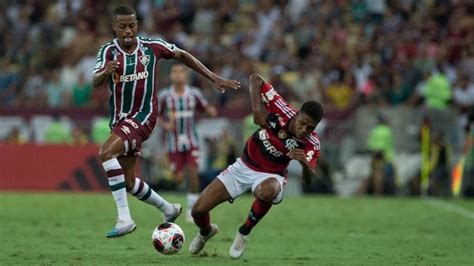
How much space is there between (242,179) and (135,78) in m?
1.75

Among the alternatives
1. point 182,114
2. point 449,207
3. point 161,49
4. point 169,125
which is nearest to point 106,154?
point 161,49

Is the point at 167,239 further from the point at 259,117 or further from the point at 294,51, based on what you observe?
the point at 294,51

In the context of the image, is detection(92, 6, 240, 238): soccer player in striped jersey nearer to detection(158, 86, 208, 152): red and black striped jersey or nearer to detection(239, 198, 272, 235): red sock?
detection(239, 198, 272, 235): red sock

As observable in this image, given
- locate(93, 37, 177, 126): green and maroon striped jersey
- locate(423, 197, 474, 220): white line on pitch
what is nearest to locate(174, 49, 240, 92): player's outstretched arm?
locate(93, 37, 177, 126): green and maroon striped jersey

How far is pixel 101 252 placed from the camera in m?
13.6

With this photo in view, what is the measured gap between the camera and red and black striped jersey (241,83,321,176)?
1292cm

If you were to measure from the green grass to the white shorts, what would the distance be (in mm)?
778

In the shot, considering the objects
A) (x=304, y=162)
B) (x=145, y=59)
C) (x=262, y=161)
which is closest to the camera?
(x=304, y=162)

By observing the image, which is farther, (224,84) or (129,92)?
(129,92)

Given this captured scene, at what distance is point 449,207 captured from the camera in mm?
22828

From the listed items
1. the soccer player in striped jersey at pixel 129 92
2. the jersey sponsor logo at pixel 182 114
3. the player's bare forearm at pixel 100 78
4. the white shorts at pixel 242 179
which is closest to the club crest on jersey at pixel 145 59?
the soccer player in striped jersey at pixel 129 92

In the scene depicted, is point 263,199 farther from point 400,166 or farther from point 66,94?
point 66,94

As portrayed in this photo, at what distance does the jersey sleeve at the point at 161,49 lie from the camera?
13.8m

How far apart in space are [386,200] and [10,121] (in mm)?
9313
